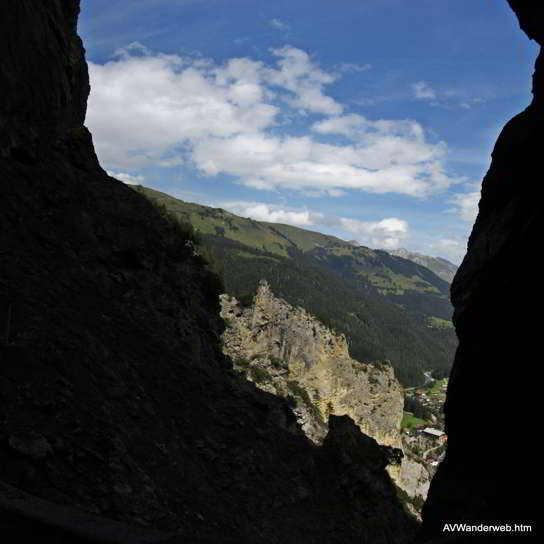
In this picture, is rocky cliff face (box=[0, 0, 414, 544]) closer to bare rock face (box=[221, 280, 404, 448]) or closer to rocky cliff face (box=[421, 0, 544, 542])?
rocky cliff face (box=[421, 0, 544, 542])

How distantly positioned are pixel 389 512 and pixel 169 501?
17.0m

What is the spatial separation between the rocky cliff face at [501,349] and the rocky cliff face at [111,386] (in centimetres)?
656

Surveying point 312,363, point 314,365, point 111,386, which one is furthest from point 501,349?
point 314,365

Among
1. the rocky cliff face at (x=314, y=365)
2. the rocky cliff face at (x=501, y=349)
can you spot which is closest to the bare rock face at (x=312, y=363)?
the rocky cliff face at (x=314, y=365)

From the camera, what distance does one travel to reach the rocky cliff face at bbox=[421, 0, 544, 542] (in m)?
9.16

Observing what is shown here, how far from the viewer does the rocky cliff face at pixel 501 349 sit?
30.1 feet

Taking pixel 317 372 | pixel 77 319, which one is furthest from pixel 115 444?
pixel 317 372

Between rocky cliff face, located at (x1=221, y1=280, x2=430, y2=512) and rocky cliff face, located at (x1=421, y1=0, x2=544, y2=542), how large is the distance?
168ft

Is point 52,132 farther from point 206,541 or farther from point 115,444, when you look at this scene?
point 206,541

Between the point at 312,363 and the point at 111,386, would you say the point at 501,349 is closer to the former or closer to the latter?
the point at 111,386

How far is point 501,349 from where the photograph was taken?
10.5 meters

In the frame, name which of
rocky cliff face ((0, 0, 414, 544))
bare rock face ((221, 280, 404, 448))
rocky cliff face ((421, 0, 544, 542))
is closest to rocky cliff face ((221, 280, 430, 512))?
bare rock face ((221, 280, 404, 448))

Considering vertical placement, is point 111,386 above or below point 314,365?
above

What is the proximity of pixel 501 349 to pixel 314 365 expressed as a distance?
204 ft
